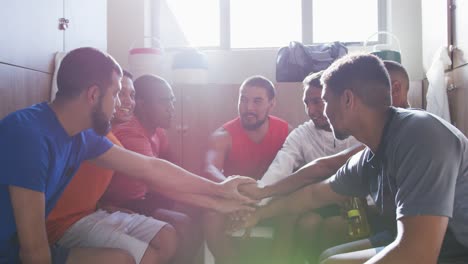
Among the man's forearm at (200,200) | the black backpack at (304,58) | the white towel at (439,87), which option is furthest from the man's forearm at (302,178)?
the black backpack at (304,58)

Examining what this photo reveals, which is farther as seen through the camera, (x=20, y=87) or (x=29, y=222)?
(x=20, y=87)

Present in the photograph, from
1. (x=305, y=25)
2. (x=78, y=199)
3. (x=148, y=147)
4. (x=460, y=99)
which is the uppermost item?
(x=305, y=25)

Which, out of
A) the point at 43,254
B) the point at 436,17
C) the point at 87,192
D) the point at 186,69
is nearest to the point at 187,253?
the point at 87,192

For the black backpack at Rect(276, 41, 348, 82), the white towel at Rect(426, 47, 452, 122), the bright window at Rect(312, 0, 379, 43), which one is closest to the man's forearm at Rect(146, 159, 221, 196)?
the black backpack at Rect(276, 41, 348, 82)

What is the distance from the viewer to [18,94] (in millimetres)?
2072

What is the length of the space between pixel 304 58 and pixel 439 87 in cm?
96

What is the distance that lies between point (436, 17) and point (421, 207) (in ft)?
7.28

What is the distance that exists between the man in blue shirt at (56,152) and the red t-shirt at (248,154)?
950 millimetres

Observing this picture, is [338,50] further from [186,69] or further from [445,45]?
[186,69]

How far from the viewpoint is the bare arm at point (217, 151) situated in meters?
2.53

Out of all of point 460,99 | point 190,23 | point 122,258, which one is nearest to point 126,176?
point 122,258

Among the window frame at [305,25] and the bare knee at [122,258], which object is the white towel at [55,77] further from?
the window frame at [305,25]

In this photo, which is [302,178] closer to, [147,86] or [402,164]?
[402,164]

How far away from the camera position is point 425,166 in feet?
3.47
